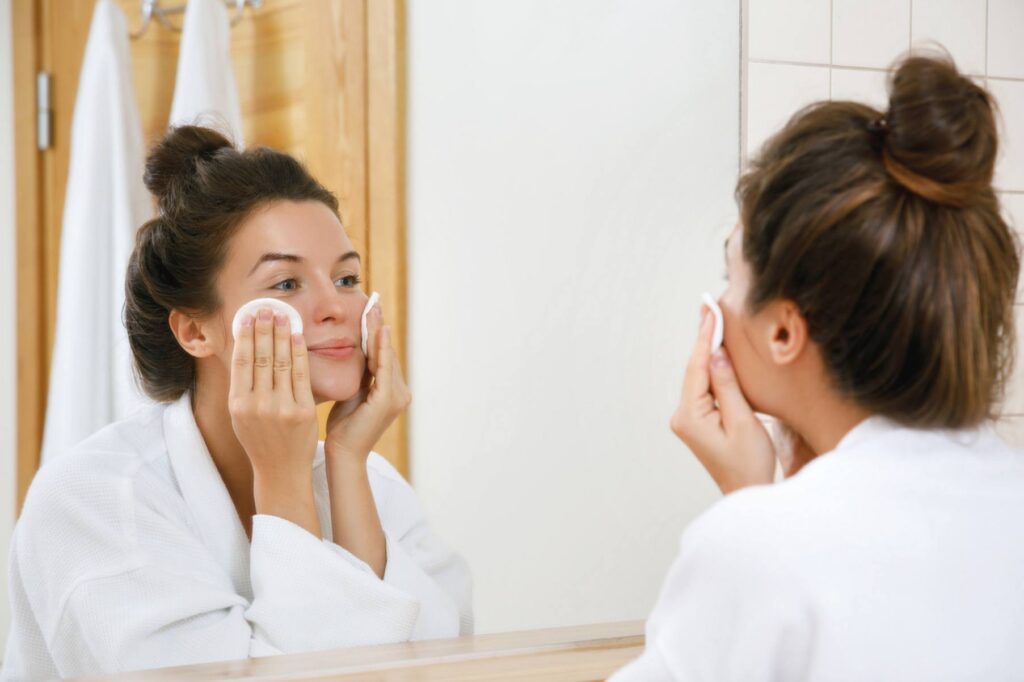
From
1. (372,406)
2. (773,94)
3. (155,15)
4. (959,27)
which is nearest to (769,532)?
(372,406)

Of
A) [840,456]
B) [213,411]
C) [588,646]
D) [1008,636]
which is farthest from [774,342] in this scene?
[213,411]

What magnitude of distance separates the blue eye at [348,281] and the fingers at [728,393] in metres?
0.42

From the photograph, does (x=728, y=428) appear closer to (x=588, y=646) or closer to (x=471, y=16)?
(x=588, y=646)

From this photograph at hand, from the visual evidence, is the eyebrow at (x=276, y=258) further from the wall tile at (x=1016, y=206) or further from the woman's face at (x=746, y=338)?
the wall tile at (x=1016, y=206)

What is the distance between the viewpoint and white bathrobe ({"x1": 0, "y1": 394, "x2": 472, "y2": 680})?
33.7 inches

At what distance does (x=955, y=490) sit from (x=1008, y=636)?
8 centimetres

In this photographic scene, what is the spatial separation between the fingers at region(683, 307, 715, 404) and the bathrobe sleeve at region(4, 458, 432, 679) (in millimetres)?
352

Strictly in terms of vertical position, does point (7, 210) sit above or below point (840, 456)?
A: above

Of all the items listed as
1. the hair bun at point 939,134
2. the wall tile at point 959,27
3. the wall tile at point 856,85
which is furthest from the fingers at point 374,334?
the wall tile at point 959,27

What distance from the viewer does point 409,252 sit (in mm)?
1074

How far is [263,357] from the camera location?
916mm

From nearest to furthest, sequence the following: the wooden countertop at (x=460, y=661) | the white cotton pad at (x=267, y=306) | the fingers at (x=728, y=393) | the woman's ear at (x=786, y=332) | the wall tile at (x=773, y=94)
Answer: the woman's ear at (x=786, y=332)
the fingers at (x=728, y=393)
the wooden countertop at (x=460, y=661)
the white cotton pad at (x=267, y=306)
the wall tile at (x=773, y=94)

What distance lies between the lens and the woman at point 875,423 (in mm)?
500

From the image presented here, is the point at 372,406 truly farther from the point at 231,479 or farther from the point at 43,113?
the point at 43,113
